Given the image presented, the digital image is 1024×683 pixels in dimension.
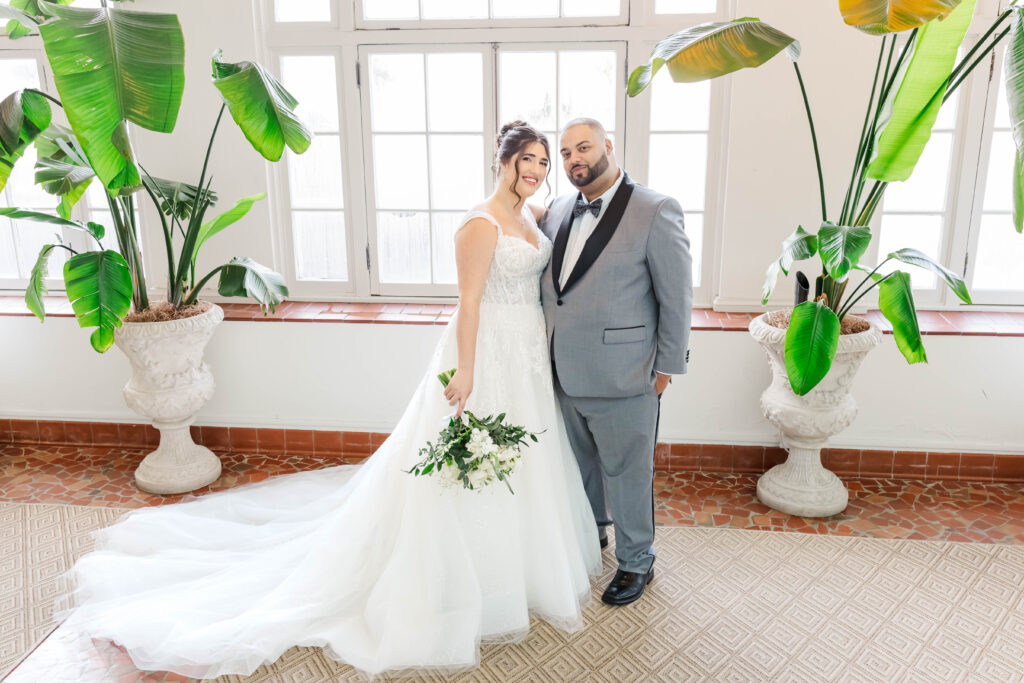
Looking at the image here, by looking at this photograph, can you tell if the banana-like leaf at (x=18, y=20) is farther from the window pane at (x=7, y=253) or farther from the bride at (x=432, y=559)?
the bride at (x=432, y=559)

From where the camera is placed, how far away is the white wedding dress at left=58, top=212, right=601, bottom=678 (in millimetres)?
2402

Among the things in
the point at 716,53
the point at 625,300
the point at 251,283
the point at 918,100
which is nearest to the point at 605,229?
the point at 625,300

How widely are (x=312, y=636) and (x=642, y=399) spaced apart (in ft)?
4.11

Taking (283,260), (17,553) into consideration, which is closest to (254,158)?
(283,260)

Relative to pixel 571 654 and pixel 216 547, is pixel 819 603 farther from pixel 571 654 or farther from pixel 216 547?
pixel 216 547

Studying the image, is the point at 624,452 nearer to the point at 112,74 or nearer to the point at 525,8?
the point at 112,74

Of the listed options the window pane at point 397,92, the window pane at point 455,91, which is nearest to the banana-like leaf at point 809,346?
the window pane at point 455,91

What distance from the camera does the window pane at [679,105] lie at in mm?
3646

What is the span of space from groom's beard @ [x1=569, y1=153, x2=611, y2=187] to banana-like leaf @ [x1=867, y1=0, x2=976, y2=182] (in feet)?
2.93

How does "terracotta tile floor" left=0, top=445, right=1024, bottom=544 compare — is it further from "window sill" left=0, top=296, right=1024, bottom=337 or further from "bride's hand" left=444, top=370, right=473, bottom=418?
"bride's hand" left=444, top=370, right=473, bottom=418

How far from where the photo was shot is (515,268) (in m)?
2.55

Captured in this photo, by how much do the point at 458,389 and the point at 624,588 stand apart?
0.92 metres

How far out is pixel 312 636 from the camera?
7.93 ft

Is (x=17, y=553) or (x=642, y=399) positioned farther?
(x=17, y=553)
